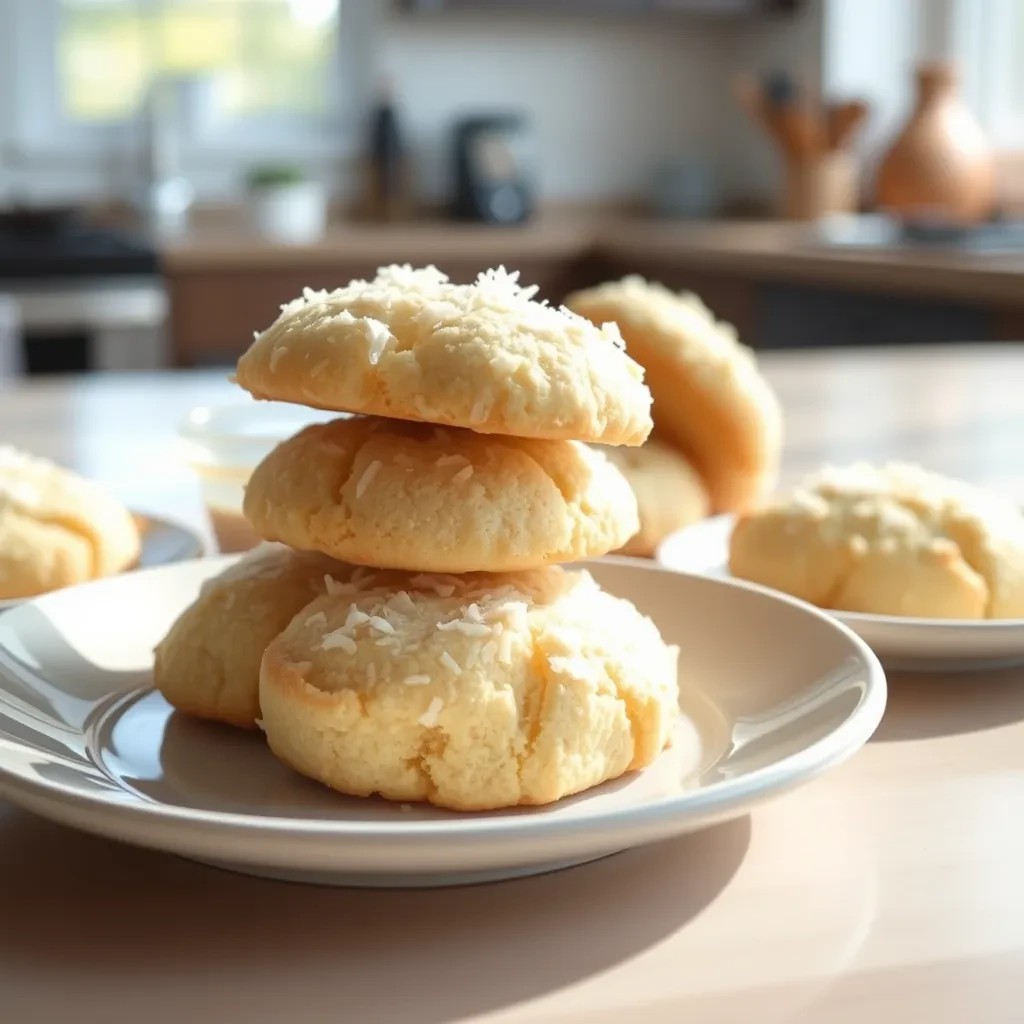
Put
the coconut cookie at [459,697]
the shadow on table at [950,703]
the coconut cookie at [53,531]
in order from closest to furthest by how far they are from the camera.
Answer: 1. the coconut cookie at [459,697]
2. the shadow on table at [950,703]
3. the coconut cookie at [53,531]

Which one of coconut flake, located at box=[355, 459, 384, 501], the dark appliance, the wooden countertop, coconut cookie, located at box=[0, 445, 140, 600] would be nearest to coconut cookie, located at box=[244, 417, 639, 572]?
coconut flake, located at box=[355, 459, 384, 501]

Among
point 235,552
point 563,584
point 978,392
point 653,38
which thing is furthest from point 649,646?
point 653,38

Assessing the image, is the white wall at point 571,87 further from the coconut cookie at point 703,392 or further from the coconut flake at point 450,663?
the coconut flake at point 450,663

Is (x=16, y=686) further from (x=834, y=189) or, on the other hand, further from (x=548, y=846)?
(x=834, y=189)

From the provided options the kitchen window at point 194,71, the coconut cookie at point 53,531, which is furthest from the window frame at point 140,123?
the coconut cookie at point 53,531

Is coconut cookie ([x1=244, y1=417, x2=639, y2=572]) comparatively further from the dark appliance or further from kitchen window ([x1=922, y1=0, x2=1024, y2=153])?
the dark appliance

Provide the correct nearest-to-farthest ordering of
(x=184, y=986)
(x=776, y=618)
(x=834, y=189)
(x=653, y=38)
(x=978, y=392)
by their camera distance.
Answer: (x=184, y=986) → (x=776, y=618) → (x=978, y=392) → (x=834, y=189) → (x=653, y=38)

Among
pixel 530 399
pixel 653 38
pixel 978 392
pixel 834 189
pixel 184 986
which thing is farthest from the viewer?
pixel 653 38
